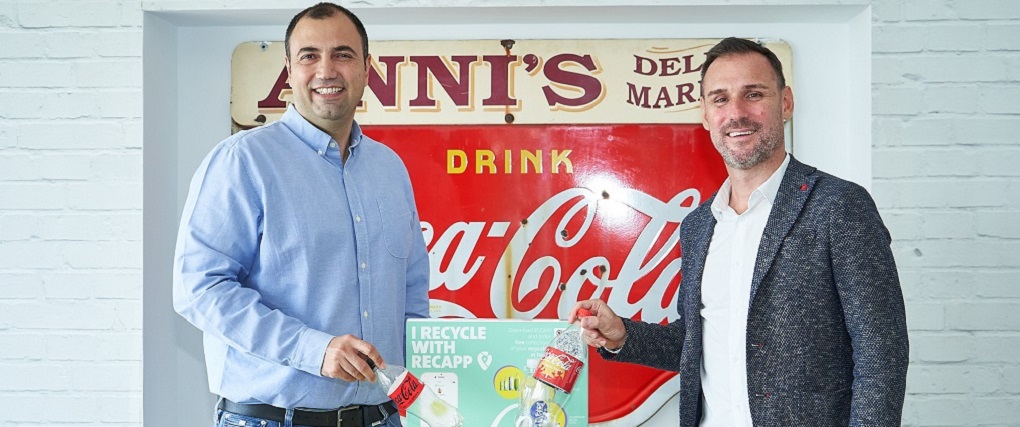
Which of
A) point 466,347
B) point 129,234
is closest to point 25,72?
point 129,234

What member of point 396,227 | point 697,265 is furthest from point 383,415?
point 697,265

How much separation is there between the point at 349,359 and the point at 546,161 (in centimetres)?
134

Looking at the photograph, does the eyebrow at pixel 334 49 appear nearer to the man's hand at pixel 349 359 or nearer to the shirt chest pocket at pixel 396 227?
the shirt chest pocket at pixel 396 227

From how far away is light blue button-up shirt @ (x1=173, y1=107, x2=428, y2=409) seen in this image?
166cm

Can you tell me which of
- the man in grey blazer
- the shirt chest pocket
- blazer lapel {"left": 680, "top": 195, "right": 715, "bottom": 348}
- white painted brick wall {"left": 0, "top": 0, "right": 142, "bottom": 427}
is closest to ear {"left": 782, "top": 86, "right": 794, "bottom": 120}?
the man in grey blazer

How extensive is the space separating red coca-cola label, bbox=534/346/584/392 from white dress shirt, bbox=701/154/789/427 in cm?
33

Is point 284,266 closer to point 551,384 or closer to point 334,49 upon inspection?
point 334,49

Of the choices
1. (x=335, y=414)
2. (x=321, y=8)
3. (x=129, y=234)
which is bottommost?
(x=335, y=414)

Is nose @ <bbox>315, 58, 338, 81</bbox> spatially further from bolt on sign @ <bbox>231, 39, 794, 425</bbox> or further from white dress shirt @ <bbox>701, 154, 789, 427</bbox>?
bolt on sign @ <bbox>231, 39, 794, 425</bbox>

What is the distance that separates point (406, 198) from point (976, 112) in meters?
1.71

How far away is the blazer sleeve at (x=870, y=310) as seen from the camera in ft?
5.13

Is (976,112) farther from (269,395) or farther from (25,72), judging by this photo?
(25,72)

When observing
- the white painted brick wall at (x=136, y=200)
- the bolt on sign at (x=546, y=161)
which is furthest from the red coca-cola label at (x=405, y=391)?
the white painted brick wall at (x=136, y=200)

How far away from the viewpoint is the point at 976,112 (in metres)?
2.60
